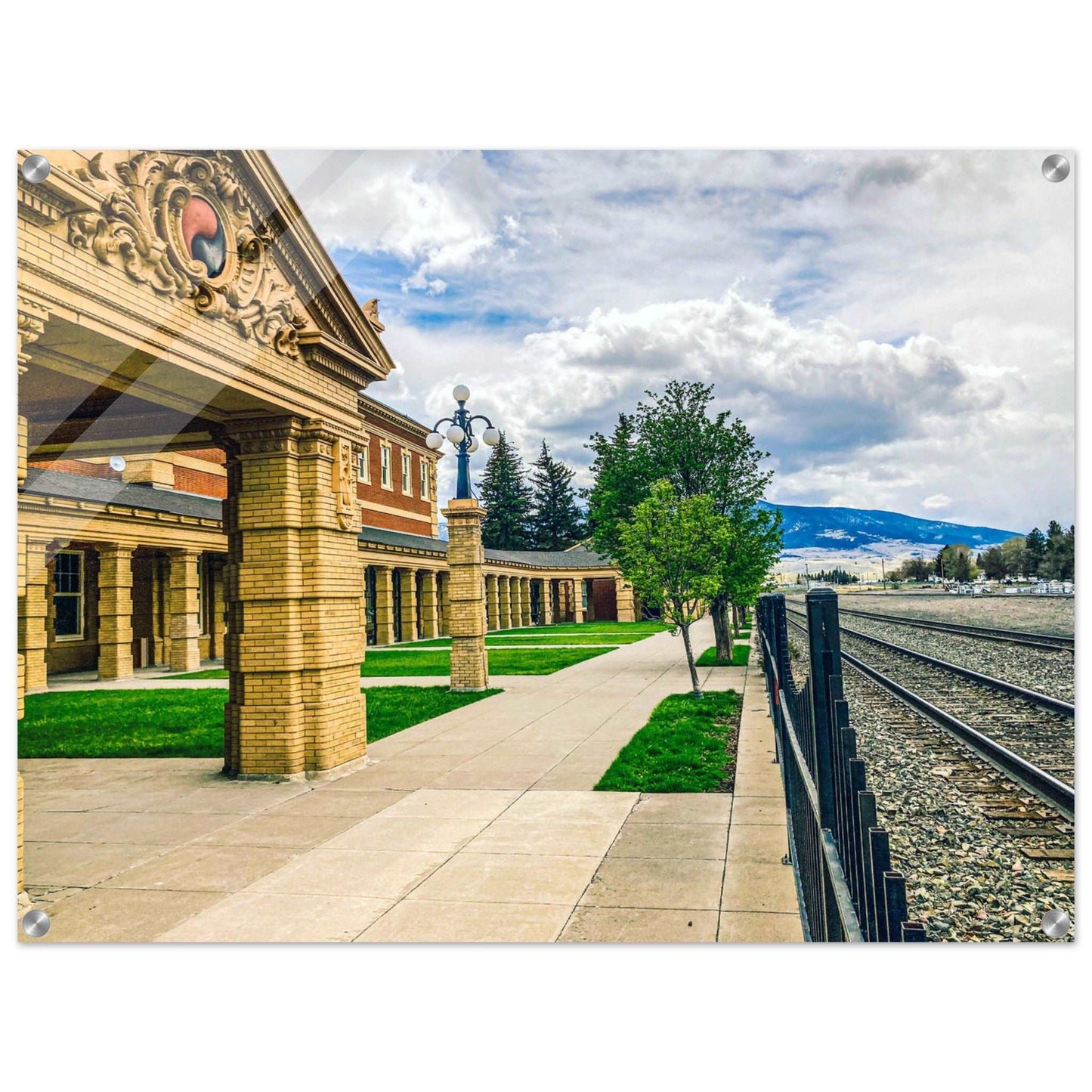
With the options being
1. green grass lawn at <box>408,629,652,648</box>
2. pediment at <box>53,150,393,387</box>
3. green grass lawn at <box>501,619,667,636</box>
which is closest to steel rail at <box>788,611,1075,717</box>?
pediment at <box>53,150,393,387</box>

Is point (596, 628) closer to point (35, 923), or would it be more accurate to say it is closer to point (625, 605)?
point (625, 605)

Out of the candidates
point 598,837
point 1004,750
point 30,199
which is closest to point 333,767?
point 598,837

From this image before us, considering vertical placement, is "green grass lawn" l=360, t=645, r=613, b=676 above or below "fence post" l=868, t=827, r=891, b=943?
below

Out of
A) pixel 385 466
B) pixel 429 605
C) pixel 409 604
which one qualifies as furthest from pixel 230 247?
pixel 429 605

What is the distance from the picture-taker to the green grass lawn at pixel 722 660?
20.5 meters

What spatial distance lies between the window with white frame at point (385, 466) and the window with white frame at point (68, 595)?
10531 millimetres

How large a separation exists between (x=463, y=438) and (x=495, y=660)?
9643 millimetres

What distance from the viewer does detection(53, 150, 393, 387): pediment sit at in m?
5.03

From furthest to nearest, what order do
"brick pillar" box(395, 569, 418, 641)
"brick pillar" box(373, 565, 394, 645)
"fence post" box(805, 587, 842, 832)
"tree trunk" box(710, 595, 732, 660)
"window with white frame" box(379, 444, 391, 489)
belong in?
"brick pillar" box(395, 569, 418, 641) < "brick pillar" box(373, 565, 394, 645) < "window with white frame" box(379, 444, 391, 489) < "tree trunk" box(710, 595, 732, 660) < "fence post" box(805, 587, 842, 832)

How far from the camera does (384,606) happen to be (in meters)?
32.2

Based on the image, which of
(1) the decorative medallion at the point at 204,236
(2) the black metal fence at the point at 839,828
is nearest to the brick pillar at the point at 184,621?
(1) the decorative medallion at the point at 204,236

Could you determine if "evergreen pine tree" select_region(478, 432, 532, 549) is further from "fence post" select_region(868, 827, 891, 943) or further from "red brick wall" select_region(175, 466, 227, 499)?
"fence post" select_region(868, 827, 891, 943)

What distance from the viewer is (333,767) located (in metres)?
8.16

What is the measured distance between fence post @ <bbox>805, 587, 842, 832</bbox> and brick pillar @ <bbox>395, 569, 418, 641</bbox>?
101ft
